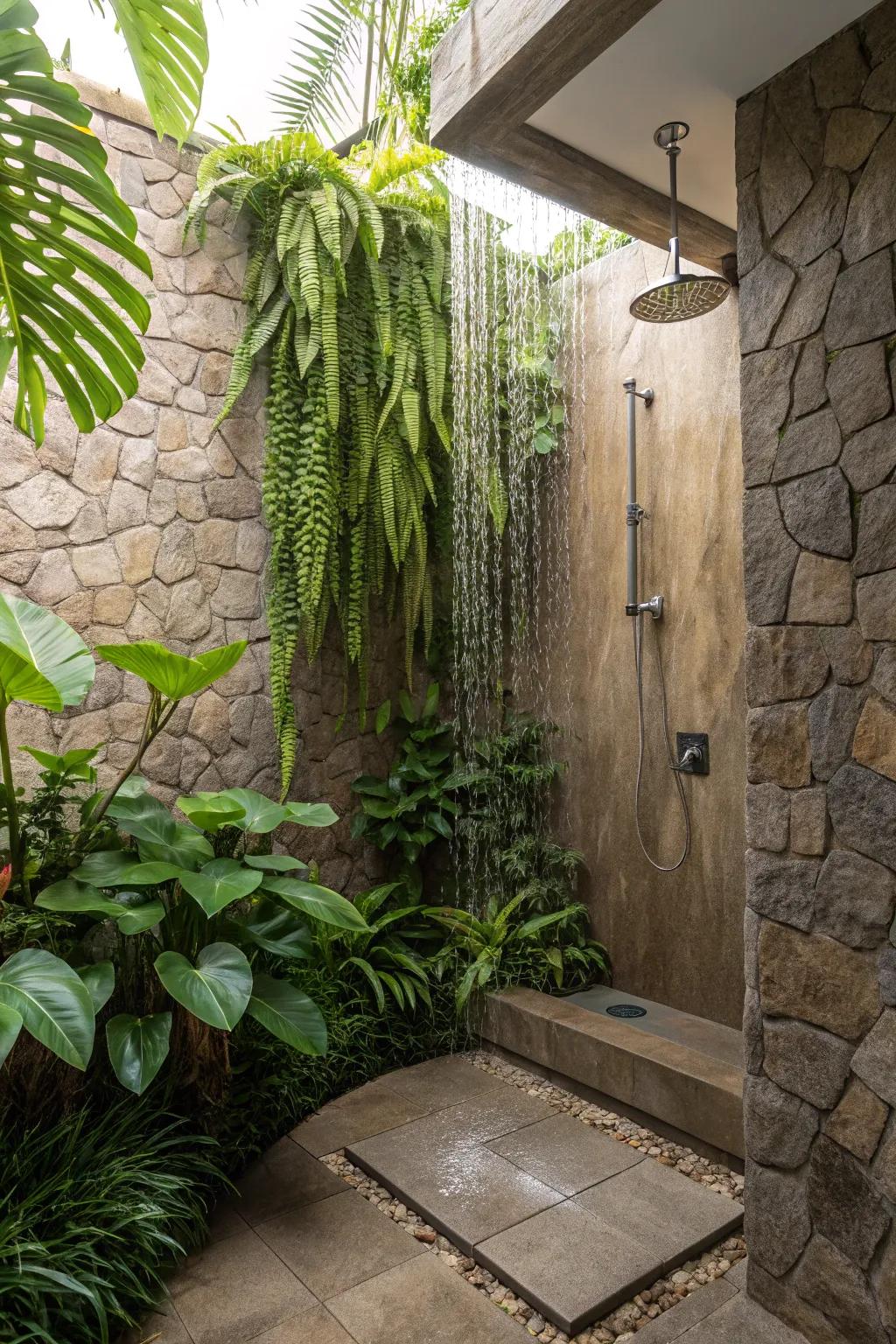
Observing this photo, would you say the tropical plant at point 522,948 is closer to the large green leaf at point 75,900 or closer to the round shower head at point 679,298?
the large green leaf at point 75,900

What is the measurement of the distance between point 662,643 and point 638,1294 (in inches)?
77.9

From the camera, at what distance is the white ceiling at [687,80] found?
1.68 metres

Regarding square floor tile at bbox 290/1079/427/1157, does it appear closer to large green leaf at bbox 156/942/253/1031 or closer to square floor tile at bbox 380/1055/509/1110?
square floor tile at bbox 380/1055/509/1110

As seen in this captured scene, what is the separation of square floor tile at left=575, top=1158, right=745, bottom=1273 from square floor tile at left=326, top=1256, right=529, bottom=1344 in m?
0.41

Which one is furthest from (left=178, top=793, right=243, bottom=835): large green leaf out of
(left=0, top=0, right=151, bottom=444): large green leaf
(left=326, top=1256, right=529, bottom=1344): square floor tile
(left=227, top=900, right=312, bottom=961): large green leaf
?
(left=326, top=1256, right=529, bottom=1344): square floor tile

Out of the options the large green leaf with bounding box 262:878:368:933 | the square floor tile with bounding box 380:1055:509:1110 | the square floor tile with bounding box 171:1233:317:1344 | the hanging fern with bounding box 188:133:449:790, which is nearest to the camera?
the square floor tile with bounding box 171:1233:317:1344

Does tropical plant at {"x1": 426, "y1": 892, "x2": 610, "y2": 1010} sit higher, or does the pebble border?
tropical plant at {"x1": 426, "y1": 892, "x2": 610, "y2": 1010}

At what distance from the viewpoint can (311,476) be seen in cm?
331

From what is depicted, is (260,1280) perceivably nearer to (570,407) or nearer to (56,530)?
(56,530)

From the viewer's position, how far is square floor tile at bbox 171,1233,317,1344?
1.87 metres

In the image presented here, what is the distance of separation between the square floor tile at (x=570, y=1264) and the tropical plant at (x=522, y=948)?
1.06 meters

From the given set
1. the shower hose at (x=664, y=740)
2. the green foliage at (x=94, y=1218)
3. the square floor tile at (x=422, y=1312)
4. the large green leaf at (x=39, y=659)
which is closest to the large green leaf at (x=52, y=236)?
the large green leaf at (x=39, y=659)

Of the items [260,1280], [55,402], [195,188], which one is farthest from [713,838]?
[195,188]

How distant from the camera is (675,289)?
235 cm
